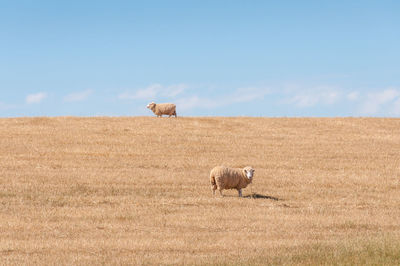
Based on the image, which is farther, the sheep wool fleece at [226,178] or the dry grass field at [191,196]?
the sheep wool fleece at [226,178]

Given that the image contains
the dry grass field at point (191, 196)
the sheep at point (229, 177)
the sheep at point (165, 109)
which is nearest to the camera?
the dry grass field at point (191, 196)

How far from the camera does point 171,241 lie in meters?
14.8

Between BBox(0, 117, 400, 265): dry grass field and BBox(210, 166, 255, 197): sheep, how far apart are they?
0.58 m

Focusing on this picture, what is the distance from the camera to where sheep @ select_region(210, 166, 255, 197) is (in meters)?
22.2

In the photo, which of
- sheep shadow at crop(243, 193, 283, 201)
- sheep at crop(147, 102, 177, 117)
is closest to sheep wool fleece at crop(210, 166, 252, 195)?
sheep shadow at crop(243, 193, 283, 201)

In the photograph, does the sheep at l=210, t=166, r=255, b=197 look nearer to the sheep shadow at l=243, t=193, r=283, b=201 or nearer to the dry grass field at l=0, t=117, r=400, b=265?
the sheep shadow at l=243, t=193, r=283, b=201

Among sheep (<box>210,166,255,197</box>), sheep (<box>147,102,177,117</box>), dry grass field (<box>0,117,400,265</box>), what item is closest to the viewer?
dry grass field (<box>0,117,400,265</box>)

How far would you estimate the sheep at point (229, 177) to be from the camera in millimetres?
22219

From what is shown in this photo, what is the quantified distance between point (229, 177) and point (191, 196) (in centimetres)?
160

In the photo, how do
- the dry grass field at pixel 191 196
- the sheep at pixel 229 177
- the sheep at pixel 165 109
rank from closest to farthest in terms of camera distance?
the dry grass field at pixel 191 196 → the sheep at pixel 229 177 → the sheep at pixel 165 109

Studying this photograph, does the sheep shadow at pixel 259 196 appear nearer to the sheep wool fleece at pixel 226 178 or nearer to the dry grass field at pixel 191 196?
the dry grass field at pixel 191 196

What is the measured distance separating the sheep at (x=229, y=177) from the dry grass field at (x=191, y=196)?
58 centimetres

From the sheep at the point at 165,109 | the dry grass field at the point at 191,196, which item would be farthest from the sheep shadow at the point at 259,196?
the sheep at the point at 165,109

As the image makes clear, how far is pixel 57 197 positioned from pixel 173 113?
93.1 ft
